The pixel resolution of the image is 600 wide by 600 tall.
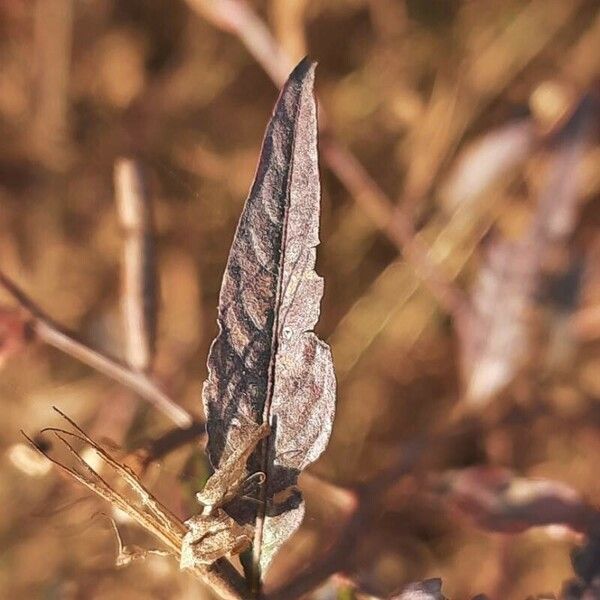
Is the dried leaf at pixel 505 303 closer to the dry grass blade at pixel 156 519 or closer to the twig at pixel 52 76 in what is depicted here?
the dry grass blade at pixel 156 519

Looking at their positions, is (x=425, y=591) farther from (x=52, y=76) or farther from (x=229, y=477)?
(x=52, y=76)

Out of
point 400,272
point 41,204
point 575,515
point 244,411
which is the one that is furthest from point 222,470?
point 41,204

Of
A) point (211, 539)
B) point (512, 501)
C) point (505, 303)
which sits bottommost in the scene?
point (211, 539)

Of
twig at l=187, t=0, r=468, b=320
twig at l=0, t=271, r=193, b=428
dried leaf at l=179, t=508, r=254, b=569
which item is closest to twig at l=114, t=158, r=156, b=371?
twig at l=0, t=271, r=193, b=428

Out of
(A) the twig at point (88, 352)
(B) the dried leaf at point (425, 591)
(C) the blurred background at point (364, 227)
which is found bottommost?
(B) the dried leaf at point (425, 591)

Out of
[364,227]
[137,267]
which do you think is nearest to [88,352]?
[137,267]

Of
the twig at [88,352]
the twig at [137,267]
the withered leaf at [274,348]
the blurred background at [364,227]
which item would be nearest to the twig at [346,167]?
the blurred background at [364,227]

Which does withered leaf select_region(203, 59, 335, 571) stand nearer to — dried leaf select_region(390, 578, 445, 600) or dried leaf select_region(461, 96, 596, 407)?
dried leaf select_region(390, 578, 445, 600)

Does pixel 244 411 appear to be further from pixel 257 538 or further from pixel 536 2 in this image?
pixel 536 2
